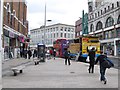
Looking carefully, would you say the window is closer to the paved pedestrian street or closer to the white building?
the white building

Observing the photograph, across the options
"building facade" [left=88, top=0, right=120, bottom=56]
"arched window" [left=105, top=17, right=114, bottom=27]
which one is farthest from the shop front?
"arched window" [left=105, top=17, right=114, bottom=27]

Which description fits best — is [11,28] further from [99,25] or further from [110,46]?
[99,25]

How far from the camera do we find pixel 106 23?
6425 cm

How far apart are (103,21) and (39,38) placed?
55.0 meters

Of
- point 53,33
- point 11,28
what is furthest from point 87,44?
point 53,33

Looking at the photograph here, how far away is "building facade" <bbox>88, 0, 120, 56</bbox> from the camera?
2276 inches

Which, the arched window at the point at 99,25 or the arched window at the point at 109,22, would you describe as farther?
the arched window at the point at 99,25

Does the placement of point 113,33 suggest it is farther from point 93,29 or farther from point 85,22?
point 85,22

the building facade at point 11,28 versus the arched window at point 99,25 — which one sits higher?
the arched window at point 99,25

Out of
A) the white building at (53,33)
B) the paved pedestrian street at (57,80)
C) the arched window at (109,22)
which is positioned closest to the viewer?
Result: the paved pedestrian street at (57,80)

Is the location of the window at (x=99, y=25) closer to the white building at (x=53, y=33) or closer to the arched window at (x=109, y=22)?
the arched window at (x=109, y=22)

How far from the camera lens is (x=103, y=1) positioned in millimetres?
67688

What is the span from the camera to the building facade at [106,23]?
5781cm

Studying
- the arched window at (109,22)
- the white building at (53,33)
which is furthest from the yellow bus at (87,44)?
the white building at (53,33)
